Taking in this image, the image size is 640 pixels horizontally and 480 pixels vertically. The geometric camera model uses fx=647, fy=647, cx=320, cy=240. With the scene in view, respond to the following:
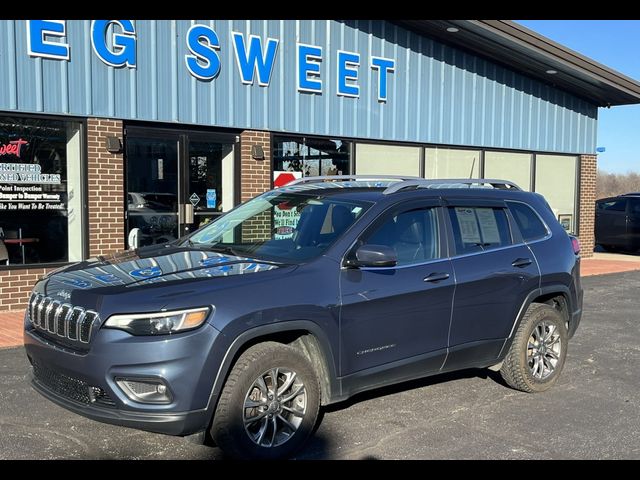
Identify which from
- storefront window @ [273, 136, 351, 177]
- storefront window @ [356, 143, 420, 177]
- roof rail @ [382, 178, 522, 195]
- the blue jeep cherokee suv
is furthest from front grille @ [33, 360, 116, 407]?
storefront window @ [356, 143, 420, 177]

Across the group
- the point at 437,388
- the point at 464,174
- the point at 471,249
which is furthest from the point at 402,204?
the point at 464,174

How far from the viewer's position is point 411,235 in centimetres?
484

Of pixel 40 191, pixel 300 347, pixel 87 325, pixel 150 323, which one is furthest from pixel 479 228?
pixel 40 191

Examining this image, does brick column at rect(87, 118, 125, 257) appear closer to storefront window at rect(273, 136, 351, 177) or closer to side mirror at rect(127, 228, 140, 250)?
side mirror at rect(127, 228, 140, 250)

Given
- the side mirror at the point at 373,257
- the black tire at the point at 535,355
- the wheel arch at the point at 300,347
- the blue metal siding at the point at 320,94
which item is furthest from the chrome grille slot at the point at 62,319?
the blue metal siding at the point at 320,94

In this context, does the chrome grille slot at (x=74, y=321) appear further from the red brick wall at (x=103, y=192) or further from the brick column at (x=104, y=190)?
the brick column at (x=104, y=190)

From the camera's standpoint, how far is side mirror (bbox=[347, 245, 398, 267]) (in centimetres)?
420

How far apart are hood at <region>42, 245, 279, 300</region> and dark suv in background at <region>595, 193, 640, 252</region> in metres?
16.2

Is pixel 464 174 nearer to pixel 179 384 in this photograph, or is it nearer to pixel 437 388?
pixel 437 388

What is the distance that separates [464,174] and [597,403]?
9.32 meters

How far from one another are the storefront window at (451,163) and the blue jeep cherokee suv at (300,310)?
768 centimetres

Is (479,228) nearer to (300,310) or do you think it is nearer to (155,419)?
(300,310)

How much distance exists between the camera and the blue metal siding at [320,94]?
28.7 ft
